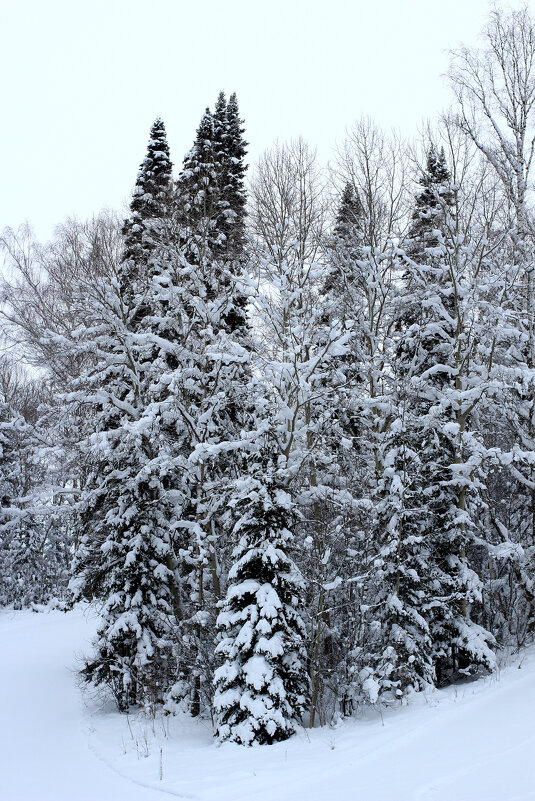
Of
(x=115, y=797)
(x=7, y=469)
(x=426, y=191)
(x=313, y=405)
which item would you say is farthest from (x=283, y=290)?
(x=7, y=469)

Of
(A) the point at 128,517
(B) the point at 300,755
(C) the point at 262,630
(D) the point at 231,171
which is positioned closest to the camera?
(B) the point at 300,755

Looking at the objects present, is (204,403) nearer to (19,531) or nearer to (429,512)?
(429,512)

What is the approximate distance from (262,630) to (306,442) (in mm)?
4344

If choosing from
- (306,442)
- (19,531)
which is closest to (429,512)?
(306,442)

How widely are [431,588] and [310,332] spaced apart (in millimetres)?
5848

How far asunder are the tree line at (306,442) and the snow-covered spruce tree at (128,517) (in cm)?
7

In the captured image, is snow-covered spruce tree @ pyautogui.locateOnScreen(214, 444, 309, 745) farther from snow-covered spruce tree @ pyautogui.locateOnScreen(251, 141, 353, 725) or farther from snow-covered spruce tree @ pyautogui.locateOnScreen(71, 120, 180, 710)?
snow-covered spruce tree @ pyautogui.locateOnScreen(71, 120, 180, 710)

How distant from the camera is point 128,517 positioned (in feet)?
40.1

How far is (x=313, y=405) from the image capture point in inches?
500

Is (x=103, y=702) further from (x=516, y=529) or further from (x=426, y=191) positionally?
(x=426, y=191)

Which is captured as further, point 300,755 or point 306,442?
point 306,442

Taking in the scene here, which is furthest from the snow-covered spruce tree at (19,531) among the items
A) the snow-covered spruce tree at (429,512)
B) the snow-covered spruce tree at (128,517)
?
the snow-covered spruce tree at (429,512)

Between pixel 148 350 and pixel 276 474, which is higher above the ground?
pixel 148 350

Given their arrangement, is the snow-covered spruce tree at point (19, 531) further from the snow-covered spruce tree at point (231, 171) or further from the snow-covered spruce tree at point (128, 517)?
the snow-covered spruce tree at point (231, 171)
